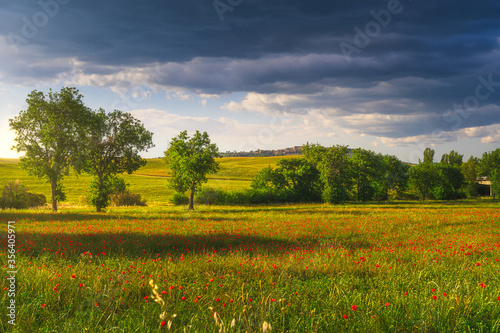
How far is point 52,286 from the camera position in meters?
5.13

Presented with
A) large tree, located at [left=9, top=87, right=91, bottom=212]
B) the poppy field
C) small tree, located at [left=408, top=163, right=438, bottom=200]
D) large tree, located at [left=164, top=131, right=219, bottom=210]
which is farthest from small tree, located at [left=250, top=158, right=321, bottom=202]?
the poppy field

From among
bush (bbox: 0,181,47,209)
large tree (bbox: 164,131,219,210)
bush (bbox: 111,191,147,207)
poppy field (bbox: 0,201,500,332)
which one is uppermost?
large tree (bbox: 164,131,219,210)

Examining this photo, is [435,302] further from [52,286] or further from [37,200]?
[37,200]

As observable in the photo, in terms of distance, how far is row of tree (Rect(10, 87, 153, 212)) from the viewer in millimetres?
28156

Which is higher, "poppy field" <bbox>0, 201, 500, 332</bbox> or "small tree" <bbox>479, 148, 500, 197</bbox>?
"small tree" <bbox>479, 148, 500, 197</bbox>

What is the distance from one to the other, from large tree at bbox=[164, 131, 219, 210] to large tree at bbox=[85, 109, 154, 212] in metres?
4.54

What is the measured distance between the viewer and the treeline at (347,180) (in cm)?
4756

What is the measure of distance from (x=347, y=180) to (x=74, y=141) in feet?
128

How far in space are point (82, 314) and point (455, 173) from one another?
75.6m

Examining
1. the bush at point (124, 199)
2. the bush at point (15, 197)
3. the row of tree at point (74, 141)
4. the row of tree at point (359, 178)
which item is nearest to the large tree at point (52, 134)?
the row of tree at point (74, 141)

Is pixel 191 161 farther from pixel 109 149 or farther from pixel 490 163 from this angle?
pixel 490 163

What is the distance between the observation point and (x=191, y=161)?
3422cm

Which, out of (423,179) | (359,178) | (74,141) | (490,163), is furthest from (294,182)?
(490,163)

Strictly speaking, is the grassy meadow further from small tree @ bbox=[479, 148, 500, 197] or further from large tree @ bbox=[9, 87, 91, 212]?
small tree @ bbox=[479, 148, 500, 197]
